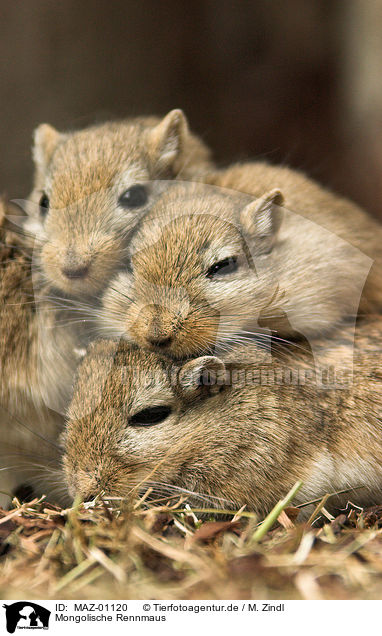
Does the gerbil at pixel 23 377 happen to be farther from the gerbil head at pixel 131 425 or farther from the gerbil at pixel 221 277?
the gerbil at pixel 221 277

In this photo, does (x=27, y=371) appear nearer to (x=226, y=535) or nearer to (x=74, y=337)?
(x=74, y=337)
